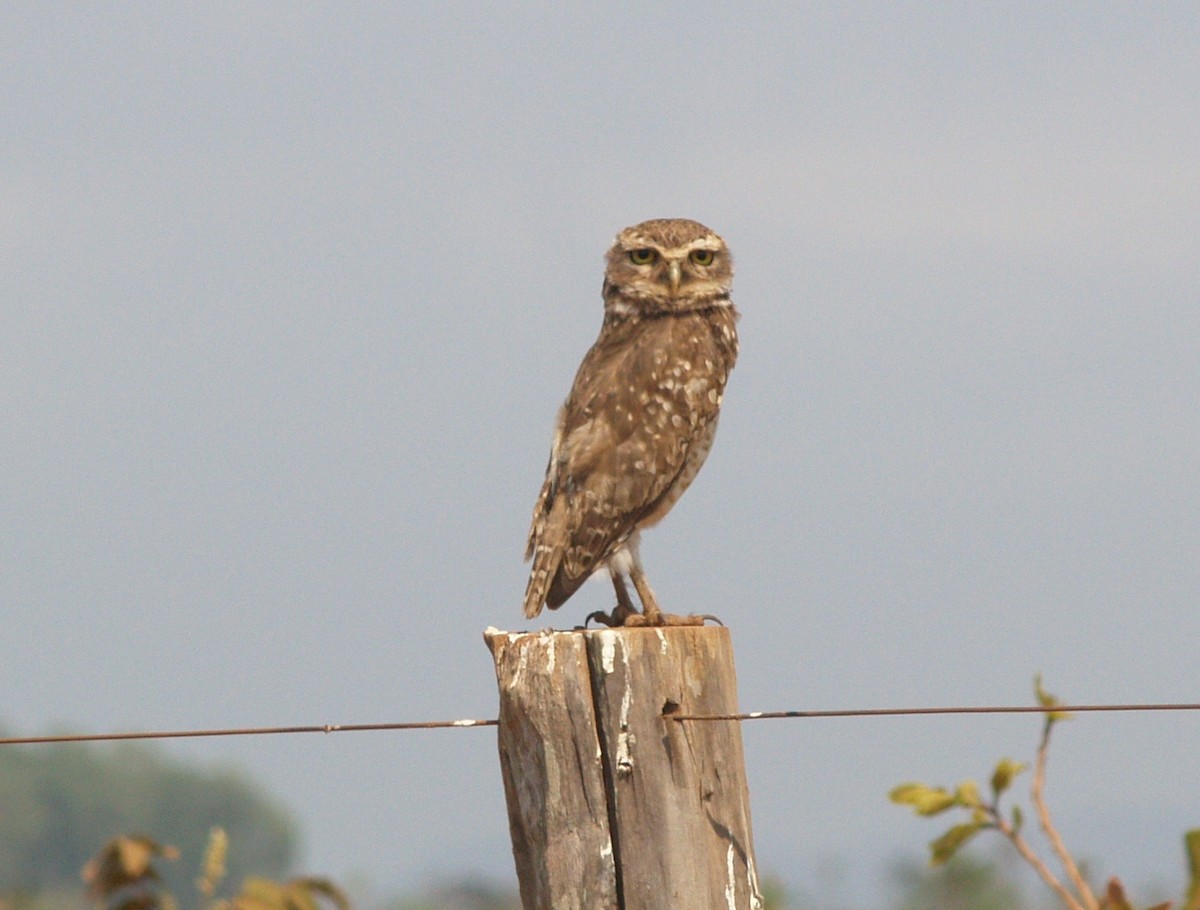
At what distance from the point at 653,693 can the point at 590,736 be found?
0.21 metres

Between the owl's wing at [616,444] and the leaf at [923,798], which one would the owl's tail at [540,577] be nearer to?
the owl's wing at [616,444]

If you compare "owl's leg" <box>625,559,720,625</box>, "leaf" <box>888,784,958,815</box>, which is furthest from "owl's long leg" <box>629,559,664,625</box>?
"leaf" <box>888,784,958,815</box>

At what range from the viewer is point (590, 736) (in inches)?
197

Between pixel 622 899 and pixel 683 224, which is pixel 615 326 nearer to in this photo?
pixel 683 224

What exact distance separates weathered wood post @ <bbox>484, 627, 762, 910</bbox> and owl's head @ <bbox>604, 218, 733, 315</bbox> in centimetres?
355

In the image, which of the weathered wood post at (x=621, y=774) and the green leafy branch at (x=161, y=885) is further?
the green leafy branch at (x=161, y=885)

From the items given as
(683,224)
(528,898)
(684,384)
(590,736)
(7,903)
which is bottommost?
(7,903)

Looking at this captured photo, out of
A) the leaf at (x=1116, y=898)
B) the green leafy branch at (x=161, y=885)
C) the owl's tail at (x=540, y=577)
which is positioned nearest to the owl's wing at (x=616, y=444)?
the owl's tail at (x=540, y=577)

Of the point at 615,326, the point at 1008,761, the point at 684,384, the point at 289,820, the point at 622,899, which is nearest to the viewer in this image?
the point at 622,899

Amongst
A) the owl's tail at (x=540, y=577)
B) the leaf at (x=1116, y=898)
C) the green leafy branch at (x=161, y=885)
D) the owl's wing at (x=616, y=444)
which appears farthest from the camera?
the owl's wing at (x=616, y=444)

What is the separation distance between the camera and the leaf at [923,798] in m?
5.96

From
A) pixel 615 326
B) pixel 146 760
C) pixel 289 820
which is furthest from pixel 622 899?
pixel 146 760

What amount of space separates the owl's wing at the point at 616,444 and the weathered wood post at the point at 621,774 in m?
1.86

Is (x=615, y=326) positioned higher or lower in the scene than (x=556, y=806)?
higher
